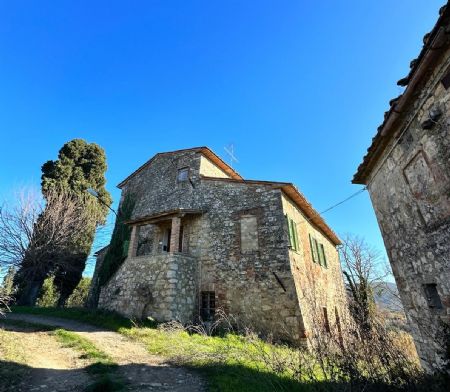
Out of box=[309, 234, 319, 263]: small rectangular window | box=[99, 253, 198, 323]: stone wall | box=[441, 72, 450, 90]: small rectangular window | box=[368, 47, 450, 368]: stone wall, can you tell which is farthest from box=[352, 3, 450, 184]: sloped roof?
box=[309, 234, 319, 263]: small rectangular window

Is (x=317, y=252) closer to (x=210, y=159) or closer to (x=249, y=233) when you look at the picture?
(x=249, y=233)

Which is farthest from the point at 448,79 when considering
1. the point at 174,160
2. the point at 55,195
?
the point at 55,195

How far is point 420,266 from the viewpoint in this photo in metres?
4.88

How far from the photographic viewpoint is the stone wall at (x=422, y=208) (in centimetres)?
414

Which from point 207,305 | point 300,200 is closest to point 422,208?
point 300,200

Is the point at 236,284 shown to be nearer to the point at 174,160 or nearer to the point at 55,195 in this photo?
the point at 174,160

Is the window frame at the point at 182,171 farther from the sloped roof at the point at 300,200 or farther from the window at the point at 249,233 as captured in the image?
the window at the point at 249,233

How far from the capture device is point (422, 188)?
4.69 metres

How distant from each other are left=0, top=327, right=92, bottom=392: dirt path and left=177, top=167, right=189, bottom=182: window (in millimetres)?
8986

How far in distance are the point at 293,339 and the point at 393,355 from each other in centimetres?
551

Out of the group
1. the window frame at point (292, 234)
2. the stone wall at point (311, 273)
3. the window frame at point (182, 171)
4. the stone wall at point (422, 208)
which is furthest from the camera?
the window frame at point (182, 171)

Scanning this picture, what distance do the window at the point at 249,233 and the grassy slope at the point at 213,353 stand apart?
3405 millimetres

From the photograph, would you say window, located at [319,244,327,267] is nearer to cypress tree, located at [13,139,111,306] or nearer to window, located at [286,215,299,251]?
window, located at [286,215,299,251]

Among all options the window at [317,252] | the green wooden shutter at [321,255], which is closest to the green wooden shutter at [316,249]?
the window at [317,252]
